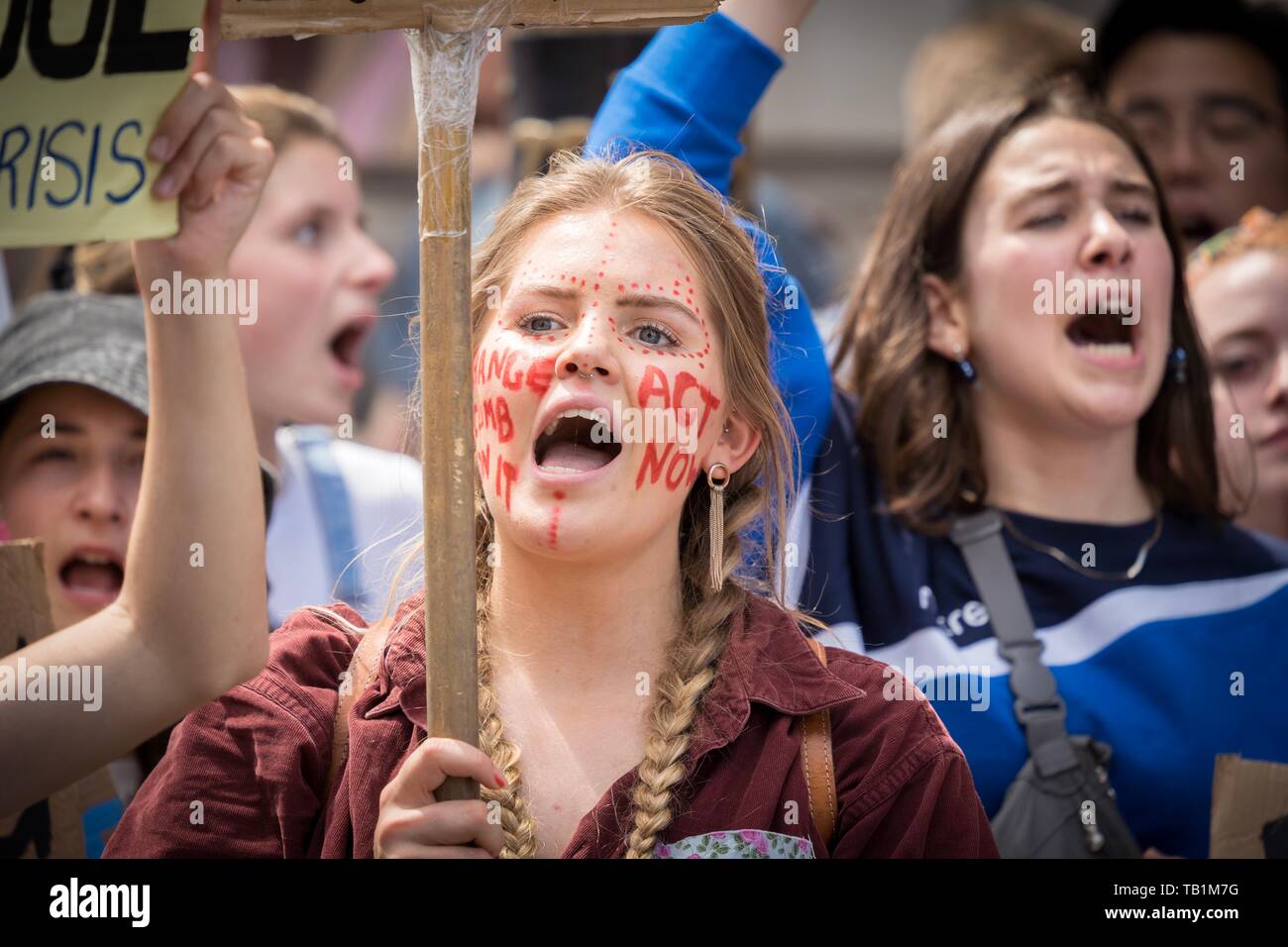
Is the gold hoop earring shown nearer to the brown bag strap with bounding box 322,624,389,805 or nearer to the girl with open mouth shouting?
the girl with open mouth shouting

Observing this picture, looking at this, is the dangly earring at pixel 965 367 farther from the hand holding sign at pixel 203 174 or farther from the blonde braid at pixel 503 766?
the hand holding sign at pixel 203 174

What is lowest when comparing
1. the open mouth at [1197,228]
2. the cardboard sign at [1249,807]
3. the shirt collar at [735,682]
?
the cardboard sign at [1249,807]

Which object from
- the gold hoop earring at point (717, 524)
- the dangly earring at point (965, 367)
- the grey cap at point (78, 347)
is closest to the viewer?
the gold hoop earring at point (717, 524)

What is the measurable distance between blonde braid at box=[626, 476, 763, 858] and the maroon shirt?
0.8 inches

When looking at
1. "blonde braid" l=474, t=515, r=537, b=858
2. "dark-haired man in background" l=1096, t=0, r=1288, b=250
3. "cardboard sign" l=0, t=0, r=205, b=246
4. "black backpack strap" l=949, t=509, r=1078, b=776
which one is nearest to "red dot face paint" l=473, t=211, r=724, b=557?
"blonde braid" l=474, t=515, r=537, b=858

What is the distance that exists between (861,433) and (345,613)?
115cm

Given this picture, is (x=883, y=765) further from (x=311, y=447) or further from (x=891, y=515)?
(x=311, y=447)

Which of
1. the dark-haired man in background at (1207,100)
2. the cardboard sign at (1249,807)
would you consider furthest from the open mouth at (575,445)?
the dark-haired man in background at (1207,100)

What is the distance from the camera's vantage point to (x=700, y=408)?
6.56ft

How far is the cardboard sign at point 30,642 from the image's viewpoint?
2.15 metres

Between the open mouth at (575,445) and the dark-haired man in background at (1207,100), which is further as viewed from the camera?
the dark-haired man in background at (1207,100)

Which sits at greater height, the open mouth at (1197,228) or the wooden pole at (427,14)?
the open mouth at (1197,228)

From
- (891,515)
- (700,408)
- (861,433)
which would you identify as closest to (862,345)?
(861,433)

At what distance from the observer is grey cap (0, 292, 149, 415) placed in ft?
8.41
